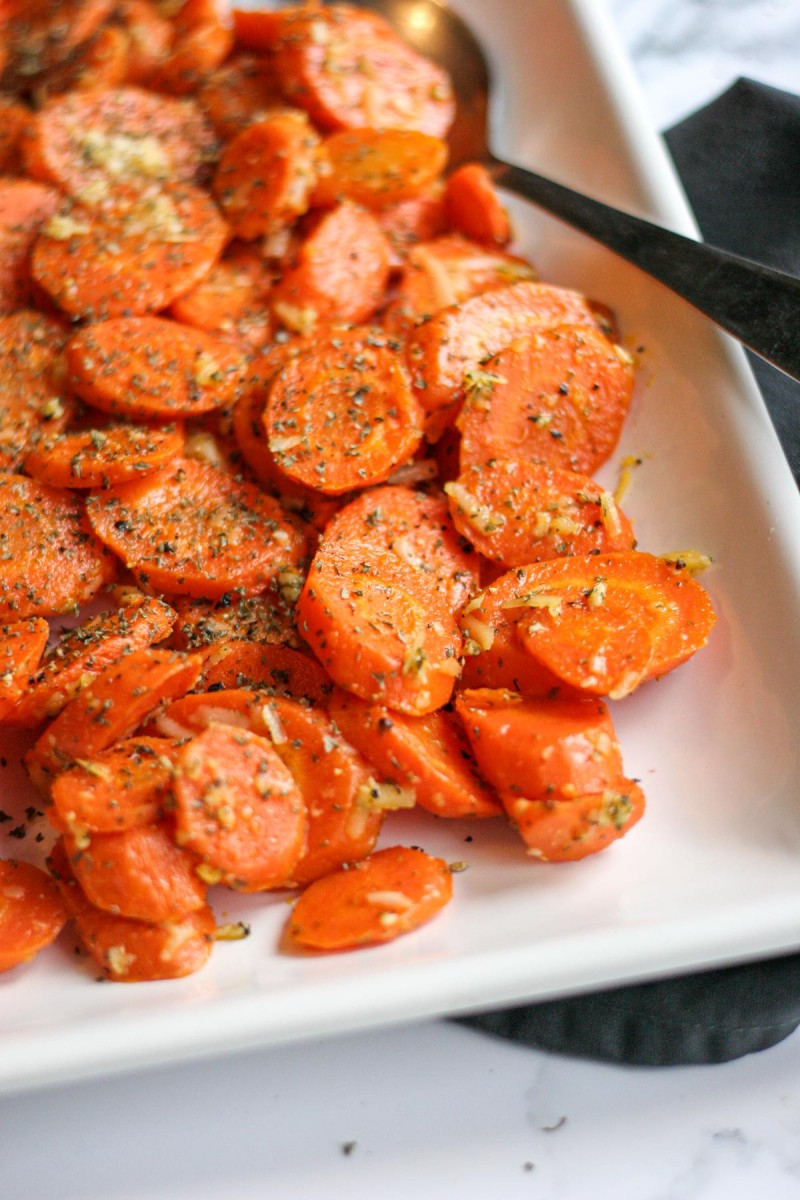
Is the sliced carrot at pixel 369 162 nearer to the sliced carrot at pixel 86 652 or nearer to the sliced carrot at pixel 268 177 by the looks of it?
the sliced carrot at pixel 268 177

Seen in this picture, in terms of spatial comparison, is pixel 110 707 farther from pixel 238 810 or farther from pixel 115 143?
pixel 115 143

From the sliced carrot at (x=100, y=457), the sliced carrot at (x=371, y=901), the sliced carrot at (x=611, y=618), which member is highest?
the sliced carrot at (x=611, y=618)

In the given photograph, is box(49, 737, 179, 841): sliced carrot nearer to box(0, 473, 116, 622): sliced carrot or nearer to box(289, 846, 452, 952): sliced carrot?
box(289, 846, 452, 952): sliced carrot

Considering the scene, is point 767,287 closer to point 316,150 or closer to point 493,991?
point 316,150

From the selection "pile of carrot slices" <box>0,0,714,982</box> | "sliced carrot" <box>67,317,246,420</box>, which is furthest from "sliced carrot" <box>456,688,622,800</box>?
"sliced carrot" <box>67,317,246,420</box>

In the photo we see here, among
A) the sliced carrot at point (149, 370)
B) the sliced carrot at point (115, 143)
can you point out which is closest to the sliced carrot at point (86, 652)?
the sliced carrot at point (149, 370)
